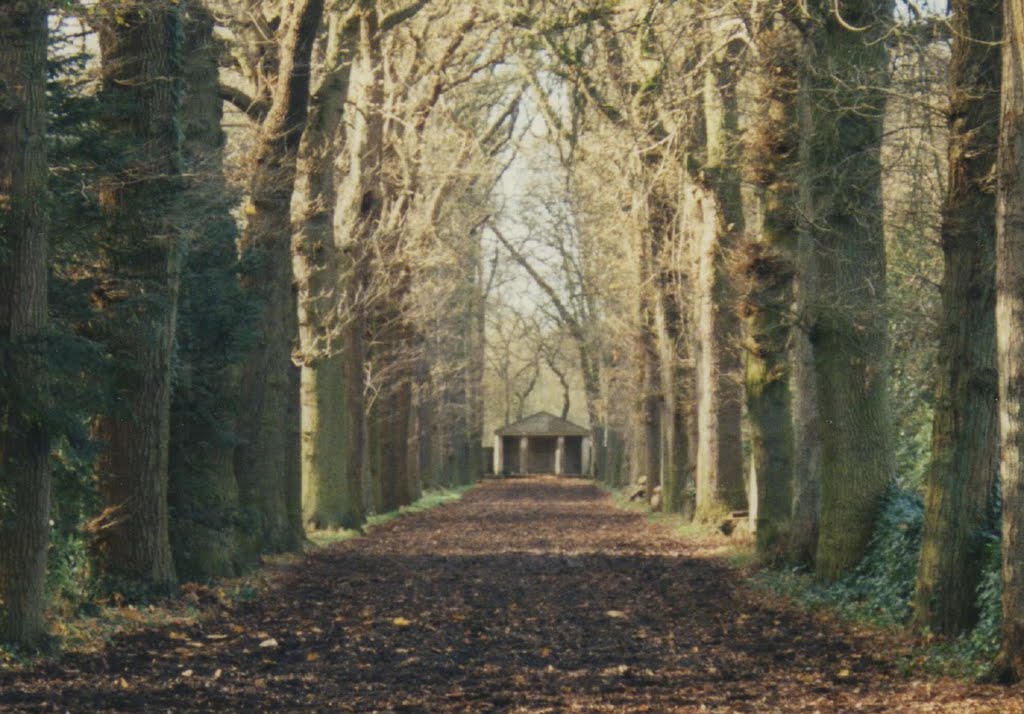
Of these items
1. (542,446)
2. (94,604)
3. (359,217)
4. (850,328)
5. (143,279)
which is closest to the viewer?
(94,604)

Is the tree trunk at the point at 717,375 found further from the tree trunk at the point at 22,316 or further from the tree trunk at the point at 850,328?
the tree trunk at the point at 22,316

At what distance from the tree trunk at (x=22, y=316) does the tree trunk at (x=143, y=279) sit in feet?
9.83

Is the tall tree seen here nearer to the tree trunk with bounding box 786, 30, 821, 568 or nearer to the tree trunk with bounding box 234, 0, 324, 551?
the tree trunk with bounding box 234, 0, 324, 551

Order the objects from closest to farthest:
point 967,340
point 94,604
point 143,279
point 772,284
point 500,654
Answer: point 967,340, point 500,654, point 94,604, point 143,279, point 772,284

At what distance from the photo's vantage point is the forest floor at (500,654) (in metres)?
9.77

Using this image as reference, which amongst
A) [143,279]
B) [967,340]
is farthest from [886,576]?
[143,279]

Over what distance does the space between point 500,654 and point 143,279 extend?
5621 mm

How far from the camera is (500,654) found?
40.9ft

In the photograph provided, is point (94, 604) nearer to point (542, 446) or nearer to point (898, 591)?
point (898, 591)

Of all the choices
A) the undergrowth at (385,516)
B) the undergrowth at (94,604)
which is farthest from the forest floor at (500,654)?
the undergrowth at (385,516)

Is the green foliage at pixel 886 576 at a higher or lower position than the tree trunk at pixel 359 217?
lower

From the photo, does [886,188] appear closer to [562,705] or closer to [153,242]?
[153,242]

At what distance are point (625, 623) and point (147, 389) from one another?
5.54 m

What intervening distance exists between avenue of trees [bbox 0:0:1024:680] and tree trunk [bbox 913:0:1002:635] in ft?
0.08
